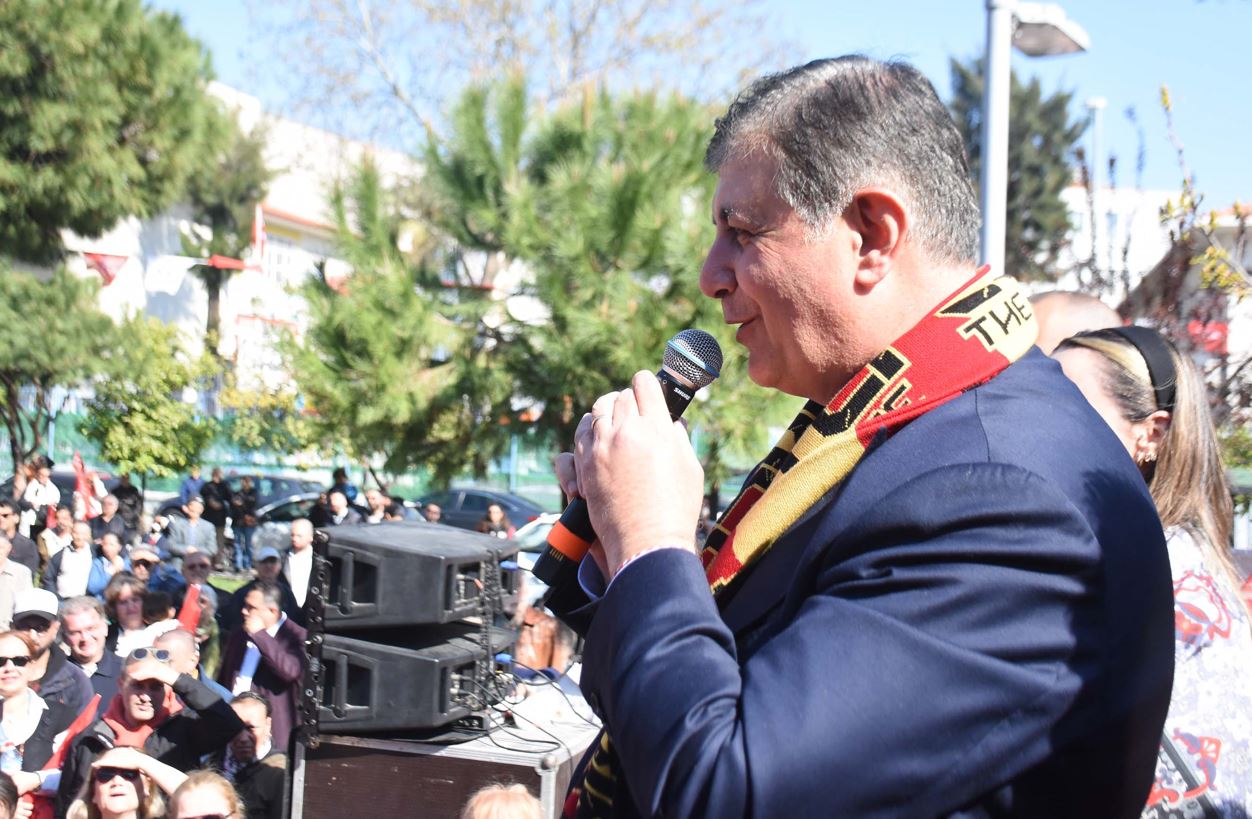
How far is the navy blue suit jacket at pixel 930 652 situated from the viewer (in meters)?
1.14

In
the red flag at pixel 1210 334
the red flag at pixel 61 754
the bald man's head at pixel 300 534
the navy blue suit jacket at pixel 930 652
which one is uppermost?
the red flag at pixel 1210 334

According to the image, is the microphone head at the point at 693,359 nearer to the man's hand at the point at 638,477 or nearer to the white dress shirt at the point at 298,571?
the man's hand at the point at 638,477

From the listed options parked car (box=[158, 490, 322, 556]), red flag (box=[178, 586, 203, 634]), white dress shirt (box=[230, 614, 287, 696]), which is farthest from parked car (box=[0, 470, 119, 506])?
white dress shirt (box=[230, 614, 287, 696])

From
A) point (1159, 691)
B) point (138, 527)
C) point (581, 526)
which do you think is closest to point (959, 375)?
point (1159, 691)

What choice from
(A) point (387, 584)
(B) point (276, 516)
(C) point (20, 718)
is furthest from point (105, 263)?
(A) point (387, 584)

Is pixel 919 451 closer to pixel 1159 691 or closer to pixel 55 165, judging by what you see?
pixel 1159 691

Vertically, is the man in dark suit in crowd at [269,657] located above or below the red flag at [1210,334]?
below

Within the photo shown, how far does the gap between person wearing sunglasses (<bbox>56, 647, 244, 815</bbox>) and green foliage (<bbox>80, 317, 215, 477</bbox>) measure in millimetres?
14546

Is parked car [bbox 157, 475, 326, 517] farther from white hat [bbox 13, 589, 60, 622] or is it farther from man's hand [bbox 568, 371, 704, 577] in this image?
man's hand [bbox 568, 371, 704, 577]

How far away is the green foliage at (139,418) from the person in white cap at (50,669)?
13.0m

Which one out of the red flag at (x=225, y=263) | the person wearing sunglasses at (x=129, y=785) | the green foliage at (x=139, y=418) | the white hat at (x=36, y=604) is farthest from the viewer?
the red flag at (x=225, y=263)

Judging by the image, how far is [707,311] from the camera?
11.4m

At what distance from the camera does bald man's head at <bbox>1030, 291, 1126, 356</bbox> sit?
10.8ft

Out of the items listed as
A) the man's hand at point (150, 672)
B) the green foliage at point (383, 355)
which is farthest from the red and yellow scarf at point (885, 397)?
the green foliage at point (383, 355)
